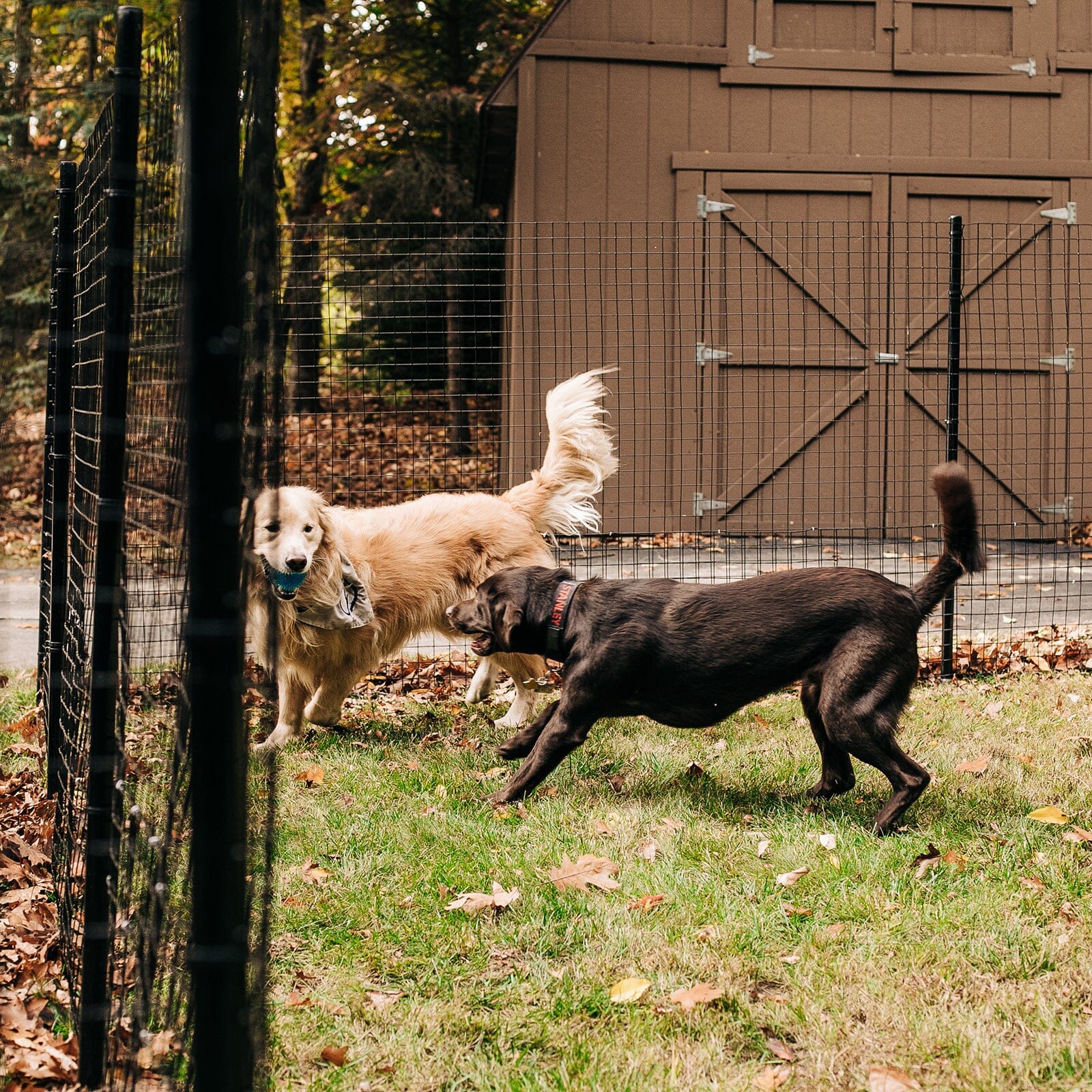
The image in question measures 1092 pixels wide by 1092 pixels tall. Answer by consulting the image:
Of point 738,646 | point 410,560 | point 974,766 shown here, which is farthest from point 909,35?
point 738,646

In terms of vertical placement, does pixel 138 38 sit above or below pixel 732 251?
below

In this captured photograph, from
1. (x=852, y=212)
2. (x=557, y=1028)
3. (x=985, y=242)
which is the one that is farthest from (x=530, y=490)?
(x=985, y=242)

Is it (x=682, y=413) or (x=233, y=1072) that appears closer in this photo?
(x=233, y=1072)

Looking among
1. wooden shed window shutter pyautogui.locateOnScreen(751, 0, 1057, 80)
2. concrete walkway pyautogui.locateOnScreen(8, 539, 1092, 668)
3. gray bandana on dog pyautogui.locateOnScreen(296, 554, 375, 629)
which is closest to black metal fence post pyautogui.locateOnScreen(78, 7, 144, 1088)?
gray bandana on dog pyautogui.locateOnScreen(296, 554, 375, 629)

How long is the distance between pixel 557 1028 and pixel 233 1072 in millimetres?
1393

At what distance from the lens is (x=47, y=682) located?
445cm

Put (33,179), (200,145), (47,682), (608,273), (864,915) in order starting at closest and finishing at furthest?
(200,145) → (864,915) → (47,682) → (608,273) → (33,179)

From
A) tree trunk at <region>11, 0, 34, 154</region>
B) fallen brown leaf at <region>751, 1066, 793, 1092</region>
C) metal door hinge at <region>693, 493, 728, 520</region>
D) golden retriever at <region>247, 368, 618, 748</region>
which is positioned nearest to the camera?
fallen brown leaf at <region>751, 1066, 793, 1092</region>

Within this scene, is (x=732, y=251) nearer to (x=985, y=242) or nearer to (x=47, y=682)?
(x=985, y=242)

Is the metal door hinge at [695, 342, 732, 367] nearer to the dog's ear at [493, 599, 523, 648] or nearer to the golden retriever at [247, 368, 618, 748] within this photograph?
the golden retriever at [247, 368, 618, 748]

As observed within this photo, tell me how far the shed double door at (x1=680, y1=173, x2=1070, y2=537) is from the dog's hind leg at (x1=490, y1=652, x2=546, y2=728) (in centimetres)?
506

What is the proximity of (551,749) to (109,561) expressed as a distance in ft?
7.55

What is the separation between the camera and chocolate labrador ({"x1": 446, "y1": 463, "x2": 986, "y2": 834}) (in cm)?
403

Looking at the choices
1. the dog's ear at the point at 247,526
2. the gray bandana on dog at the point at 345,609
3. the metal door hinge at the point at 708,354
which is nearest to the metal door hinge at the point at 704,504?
the metal door hinge at the point at 708,354
